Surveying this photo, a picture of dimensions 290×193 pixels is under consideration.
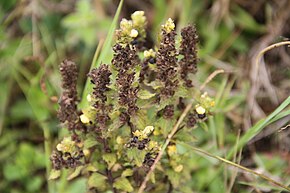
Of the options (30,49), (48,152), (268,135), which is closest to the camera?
(48,152)

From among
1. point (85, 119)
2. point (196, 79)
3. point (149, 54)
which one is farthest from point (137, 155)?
point (196, 79)

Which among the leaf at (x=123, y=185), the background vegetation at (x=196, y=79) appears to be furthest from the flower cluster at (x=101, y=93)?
the background vegetation at (x=196, y=79)

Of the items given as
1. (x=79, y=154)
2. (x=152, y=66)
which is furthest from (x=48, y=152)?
(x=152, y=66)

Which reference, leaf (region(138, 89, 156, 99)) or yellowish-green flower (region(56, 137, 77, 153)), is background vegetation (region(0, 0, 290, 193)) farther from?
leaf (region(138, 89, 156, 99))

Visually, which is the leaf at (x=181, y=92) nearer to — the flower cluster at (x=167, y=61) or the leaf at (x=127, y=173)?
the flower cluster at (x=167, y=61)

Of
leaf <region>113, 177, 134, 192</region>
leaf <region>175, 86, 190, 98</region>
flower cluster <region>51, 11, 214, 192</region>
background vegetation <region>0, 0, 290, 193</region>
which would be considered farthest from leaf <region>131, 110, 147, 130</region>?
background vegetation <region>0, 0, 290, 193</region>

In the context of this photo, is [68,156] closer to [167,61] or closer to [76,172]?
[76,172]

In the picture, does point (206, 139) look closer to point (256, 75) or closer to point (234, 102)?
point (234, 102)
